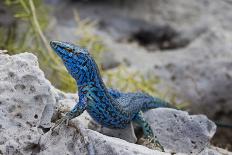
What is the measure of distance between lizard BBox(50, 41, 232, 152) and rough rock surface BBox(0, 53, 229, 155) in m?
0.13

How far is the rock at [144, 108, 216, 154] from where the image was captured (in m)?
3.24

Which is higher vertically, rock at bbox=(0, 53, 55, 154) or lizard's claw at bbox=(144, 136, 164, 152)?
rock at bbox=(0, 53, 55, 154)

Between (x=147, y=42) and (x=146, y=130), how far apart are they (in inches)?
144

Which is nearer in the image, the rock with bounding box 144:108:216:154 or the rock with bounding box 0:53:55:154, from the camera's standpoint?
the rock with bounding box 0:53:55:154

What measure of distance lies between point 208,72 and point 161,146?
2.35 m

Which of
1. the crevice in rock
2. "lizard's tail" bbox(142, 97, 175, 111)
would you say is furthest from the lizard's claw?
the crevice in rock

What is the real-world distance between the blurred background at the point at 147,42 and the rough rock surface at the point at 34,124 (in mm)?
1634

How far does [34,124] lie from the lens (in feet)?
8.92

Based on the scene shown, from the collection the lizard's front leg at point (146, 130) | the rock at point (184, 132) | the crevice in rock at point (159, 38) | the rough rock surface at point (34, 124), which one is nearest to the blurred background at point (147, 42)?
the crevice in rock at point (159, 38)

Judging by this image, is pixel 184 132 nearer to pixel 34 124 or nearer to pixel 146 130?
pixel 146 130

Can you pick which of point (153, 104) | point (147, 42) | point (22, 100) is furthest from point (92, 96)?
point (147, 42)

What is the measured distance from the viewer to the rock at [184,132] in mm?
3242

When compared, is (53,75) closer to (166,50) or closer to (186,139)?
(186,139)

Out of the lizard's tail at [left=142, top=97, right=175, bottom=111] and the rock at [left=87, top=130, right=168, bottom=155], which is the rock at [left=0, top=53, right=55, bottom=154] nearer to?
the rock at [left=87, top=130, right=168, bottom=155]
